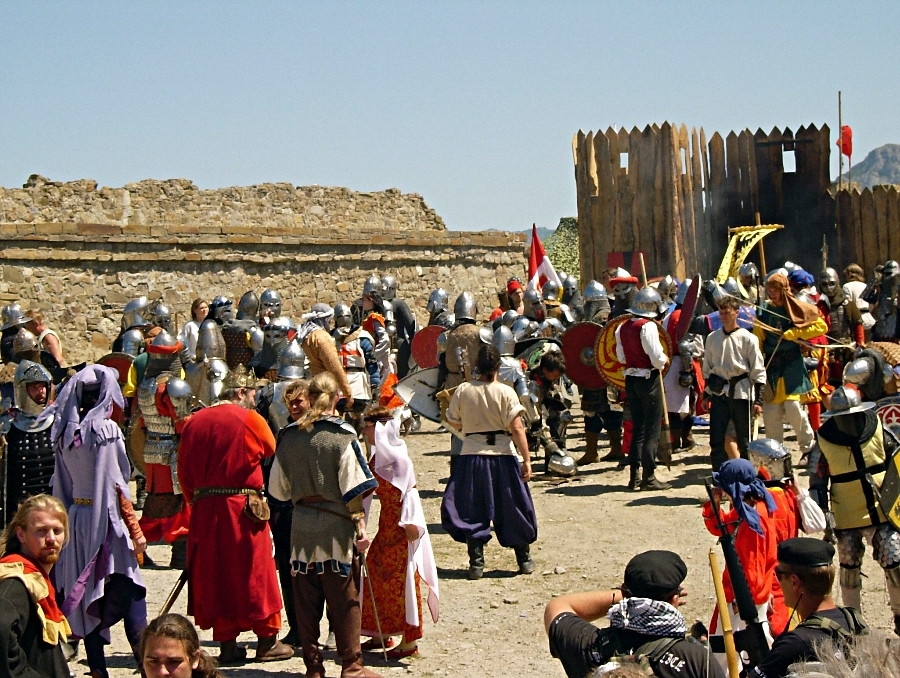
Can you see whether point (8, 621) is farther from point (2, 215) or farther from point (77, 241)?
point (2, 215)

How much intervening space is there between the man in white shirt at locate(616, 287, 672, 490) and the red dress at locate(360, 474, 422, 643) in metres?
3.83

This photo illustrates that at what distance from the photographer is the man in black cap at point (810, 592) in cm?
369

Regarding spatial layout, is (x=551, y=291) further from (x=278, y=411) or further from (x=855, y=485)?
(x=855, y=485)

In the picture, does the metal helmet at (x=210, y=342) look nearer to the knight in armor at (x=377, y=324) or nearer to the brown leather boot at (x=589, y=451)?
the knight in armor at (x=377, y=324)

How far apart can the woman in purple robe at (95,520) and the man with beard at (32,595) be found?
4.38ft

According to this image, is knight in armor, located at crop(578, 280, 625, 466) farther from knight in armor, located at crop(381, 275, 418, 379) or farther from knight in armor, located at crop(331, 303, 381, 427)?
knight in armor, located at crop(381, 275, 418, 379)

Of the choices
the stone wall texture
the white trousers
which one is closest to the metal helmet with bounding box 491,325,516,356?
the white trousers

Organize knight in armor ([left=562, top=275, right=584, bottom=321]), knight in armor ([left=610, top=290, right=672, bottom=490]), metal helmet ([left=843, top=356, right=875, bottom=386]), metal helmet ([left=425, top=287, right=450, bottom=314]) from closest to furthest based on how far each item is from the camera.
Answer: metal helmet ([left=843, top=356, right=875, bottom=386]) < knight in armor ([left=610, top=290, right=672, bottom=490]) < knight in armor ([left=562, top=275, right=584, bottom=321]) < metal helmet ([left=425, top=287, right=450, bottom=314])

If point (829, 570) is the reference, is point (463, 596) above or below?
below

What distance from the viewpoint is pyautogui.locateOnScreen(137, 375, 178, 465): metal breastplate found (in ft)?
26.6

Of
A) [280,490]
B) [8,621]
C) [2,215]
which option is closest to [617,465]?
[280,490]

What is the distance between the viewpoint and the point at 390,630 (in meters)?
6.32

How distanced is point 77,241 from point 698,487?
1120 cm

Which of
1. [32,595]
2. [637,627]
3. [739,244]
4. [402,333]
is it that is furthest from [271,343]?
[739,244]
